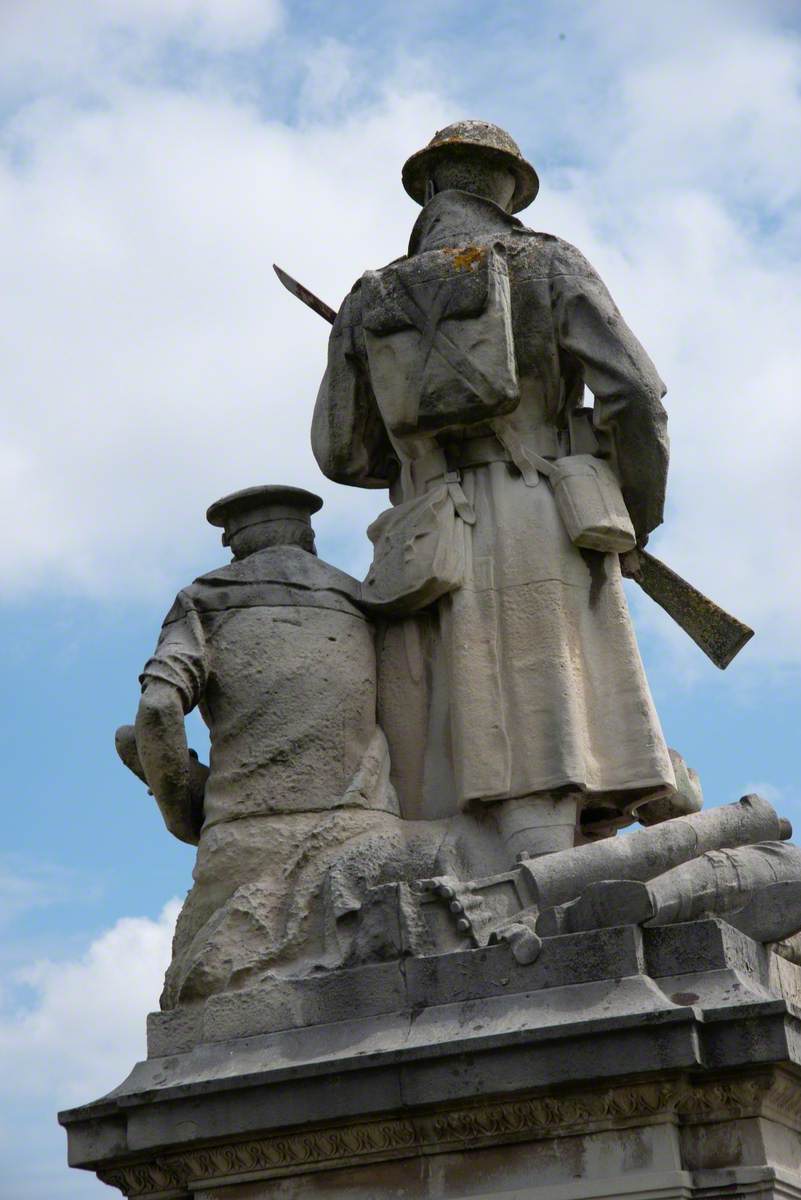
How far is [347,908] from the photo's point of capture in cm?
868

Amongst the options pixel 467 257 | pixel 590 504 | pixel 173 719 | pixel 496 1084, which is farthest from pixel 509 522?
pixel 496 1084

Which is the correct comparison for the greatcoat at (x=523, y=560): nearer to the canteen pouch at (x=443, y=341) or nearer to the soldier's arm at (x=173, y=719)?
the canteen pouch at (x=443, y=341)

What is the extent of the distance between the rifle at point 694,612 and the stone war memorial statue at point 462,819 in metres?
0.02

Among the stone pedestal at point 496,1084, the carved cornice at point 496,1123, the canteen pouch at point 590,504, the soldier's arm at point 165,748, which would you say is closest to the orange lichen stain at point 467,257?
the canteen pouch at point 590,504

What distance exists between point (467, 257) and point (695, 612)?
79.0 inches

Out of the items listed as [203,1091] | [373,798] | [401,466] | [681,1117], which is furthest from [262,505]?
[681,1117]

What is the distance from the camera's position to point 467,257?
966cm

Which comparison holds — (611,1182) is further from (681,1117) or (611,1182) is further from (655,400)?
(655,400)

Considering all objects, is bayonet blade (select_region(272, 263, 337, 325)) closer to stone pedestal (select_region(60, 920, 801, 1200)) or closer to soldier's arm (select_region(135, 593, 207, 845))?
soldier's arm (select_region(135, 593, 207, 845))

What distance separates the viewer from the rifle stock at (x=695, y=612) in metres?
9.98

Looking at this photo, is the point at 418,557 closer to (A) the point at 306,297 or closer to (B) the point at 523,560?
(B) the point at 523,560

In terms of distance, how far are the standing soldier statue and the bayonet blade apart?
0.67m

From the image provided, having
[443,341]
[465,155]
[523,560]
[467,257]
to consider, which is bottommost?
[523,560]

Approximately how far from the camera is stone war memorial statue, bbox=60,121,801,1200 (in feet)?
25.7
